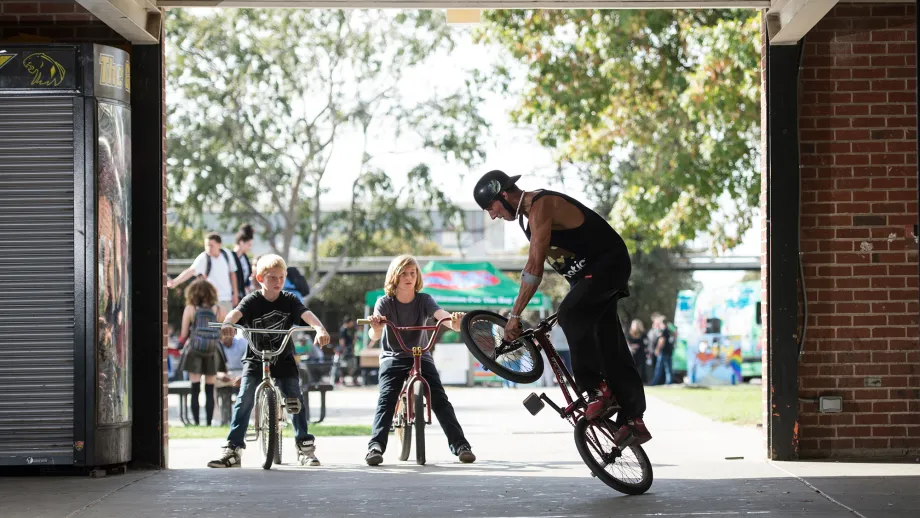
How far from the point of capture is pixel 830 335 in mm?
8773

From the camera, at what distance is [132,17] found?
8125mm

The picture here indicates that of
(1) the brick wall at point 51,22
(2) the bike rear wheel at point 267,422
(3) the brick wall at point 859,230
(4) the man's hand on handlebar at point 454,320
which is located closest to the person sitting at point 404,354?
(4) the man's hand on handlebar at point 454,320

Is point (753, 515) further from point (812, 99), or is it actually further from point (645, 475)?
point (812, 99)

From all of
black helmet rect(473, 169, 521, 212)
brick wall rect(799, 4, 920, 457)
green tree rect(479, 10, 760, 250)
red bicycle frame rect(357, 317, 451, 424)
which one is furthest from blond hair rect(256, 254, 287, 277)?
green tree rect(479, 10, 760, 250)

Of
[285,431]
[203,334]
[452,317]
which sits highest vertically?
[452,317]

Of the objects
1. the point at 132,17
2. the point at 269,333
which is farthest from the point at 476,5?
the point at 269,333

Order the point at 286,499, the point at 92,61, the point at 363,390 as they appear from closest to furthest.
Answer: the point at 286,499
the point at 92,61
the point at 363,390

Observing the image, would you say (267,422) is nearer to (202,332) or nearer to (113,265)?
(113,265)

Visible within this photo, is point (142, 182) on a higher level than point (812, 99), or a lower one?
lower

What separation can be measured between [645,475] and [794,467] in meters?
1.70

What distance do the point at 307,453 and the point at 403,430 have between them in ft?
2.47

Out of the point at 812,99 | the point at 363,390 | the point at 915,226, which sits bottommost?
the point at 363,390

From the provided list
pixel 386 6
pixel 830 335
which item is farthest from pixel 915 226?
pixel 386 6

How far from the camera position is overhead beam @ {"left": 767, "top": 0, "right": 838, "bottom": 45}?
7.91 metres
